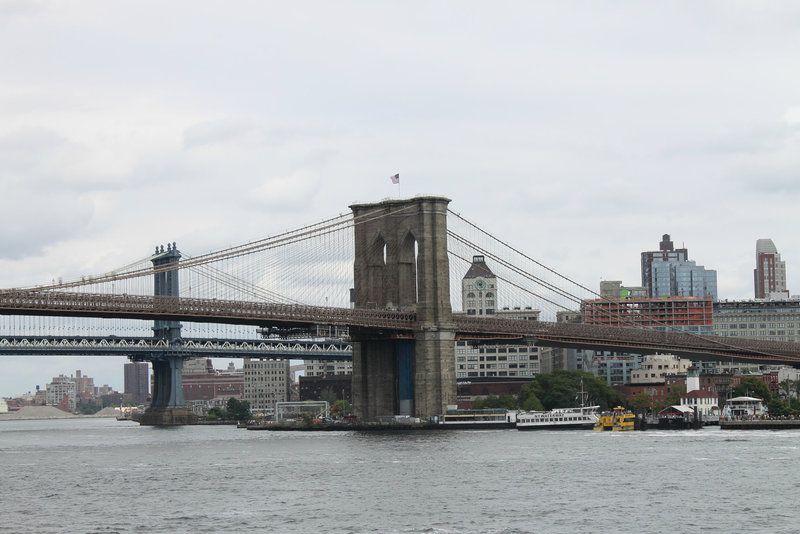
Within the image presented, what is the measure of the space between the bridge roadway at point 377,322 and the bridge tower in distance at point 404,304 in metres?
1.47

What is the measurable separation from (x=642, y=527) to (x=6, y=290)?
49.9 meters

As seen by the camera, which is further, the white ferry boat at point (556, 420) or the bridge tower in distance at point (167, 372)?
the bridge tower in distance at point (167, 372)

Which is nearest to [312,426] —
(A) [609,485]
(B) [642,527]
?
(A) [609,485]

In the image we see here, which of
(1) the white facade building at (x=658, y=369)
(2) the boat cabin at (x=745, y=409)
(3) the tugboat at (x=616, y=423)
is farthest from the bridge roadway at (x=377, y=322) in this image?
(1) the white facade building at (x=658, y=369)

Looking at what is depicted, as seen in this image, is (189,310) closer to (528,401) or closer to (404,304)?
(404,304)

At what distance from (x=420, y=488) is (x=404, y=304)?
178 ft

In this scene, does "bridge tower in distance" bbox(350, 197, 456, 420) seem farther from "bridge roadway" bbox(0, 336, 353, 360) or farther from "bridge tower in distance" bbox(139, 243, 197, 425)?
"bridge tower in distance" bbox(139, 243, 197, 425)

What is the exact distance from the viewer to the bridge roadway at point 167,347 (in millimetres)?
158000

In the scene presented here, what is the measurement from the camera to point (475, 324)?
108 m

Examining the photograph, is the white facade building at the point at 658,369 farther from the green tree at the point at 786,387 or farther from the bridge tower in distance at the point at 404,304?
the bridge tower in distance at the point at 404,304

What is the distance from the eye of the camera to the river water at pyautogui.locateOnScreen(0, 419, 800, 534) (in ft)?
141

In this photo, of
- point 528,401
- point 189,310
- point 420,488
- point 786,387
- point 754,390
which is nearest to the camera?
point 420,488

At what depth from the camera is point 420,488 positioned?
5244 centimetres

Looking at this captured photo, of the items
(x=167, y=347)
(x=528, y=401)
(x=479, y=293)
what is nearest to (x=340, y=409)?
(x=167, y=347)
